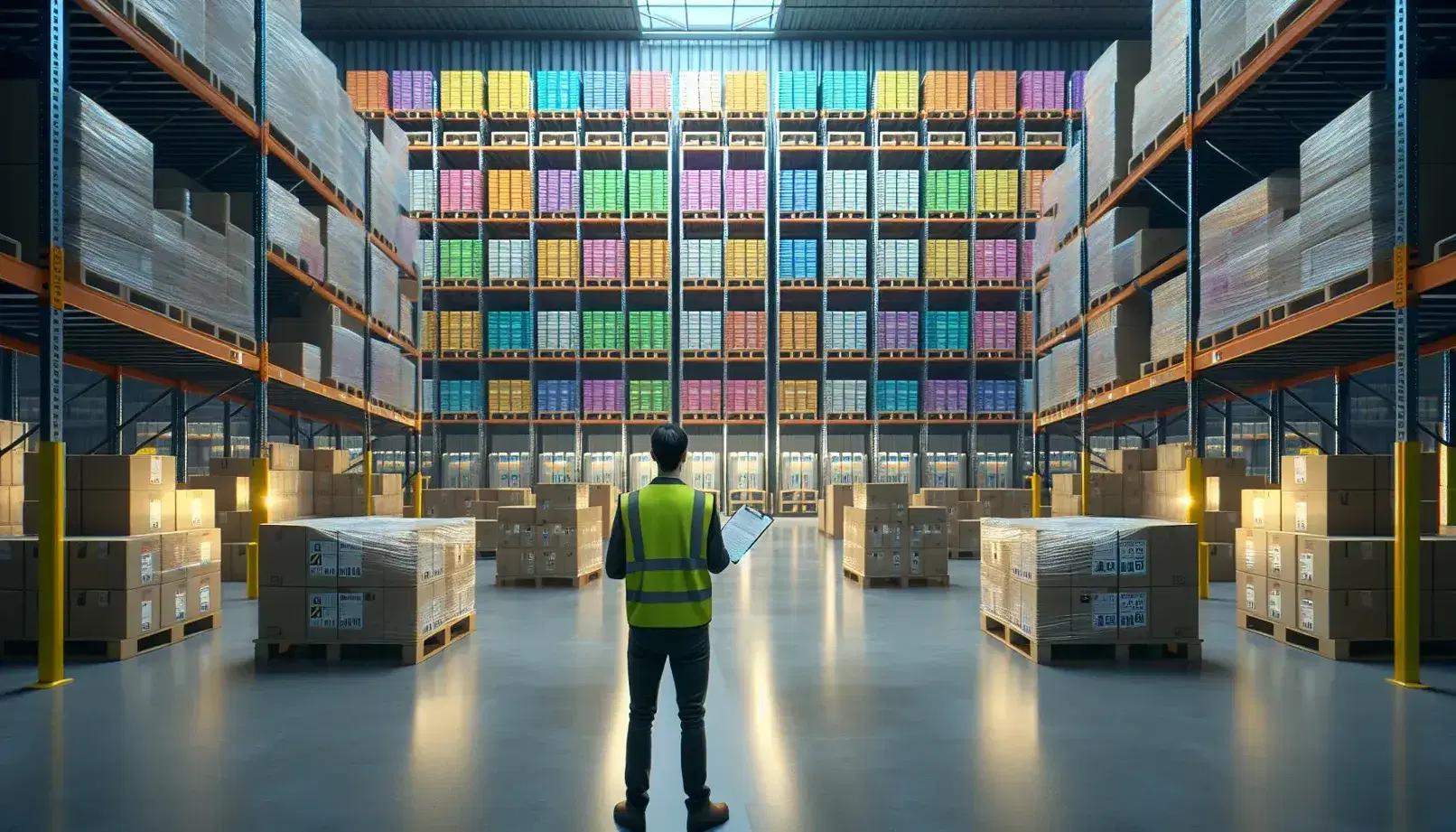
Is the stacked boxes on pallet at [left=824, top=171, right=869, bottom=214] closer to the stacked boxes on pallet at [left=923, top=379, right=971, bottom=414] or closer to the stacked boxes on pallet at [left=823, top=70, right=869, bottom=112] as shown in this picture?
the stacked boxes on pallet at [left=823, top=70, right=869, bottom=112]

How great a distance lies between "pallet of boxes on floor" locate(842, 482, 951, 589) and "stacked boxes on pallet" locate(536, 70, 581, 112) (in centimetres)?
1183

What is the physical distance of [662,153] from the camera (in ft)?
64.6

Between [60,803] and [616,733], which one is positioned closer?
[60,803]

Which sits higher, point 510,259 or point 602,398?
point 510,259

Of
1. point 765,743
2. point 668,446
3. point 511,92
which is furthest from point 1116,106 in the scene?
point 511,92

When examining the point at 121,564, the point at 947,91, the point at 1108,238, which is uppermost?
the point at 947,91

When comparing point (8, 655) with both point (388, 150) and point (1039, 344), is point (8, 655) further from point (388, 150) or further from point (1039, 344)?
point (1039, 344)

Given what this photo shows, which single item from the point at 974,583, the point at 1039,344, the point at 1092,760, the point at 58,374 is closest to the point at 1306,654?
the point at 1092,760

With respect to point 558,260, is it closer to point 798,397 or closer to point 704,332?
point 704,332

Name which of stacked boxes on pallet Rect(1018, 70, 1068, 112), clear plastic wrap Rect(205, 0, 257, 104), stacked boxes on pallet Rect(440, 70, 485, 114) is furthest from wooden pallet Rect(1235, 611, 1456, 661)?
stacked boxes on pallet Rect(440, 70, 485, 114)

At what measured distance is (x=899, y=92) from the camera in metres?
18.6

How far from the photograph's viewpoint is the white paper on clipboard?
125 inches

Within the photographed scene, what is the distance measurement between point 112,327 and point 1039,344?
41.3 feet

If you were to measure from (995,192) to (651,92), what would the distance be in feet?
22.5
